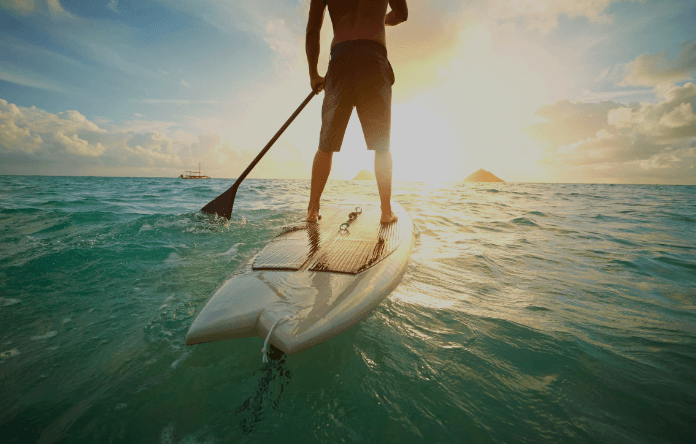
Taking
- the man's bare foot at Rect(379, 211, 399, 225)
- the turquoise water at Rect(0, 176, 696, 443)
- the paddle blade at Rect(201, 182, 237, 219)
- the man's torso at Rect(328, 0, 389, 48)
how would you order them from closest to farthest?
the turquoise water at Rect(0, 176, 696, 443)
the man's torso at Rect(328, 0, 389, 48)
the man's bare foot at Rect(379, 211, 399, 225)
the paddle blade at Rect(201, 182, 237, 219)

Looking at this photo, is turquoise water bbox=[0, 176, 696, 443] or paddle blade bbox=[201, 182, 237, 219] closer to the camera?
turquoise water bbox=[0, 176, 696, 443]

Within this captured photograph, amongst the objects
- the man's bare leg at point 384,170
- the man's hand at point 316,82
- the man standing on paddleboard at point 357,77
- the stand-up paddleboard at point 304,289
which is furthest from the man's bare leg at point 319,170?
the man's hand at point 316,82

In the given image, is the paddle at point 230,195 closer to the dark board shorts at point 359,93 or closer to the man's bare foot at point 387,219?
the dark board shorts at point 359,93

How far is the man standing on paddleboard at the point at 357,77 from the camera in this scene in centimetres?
251

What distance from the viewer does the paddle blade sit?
4.10m

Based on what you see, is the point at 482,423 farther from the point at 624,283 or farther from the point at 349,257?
the point at 624,283

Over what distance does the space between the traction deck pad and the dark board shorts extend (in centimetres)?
80

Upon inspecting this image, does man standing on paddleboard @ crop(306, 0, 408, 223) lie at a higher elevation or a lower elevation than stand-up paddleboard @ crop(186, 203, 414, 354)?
higher

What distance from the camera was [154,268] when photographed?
2.38m

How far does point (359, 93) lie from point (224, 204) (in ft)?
8.86

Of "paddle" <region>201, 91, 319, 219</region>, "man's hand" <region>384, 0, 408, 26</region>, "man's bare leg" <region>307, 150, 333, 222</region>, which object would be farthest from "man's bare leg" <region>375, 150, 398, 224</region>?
"paddle" <region>201, 91, 319, 219</region>

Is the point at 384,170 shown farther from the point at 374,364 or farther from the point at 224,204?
the point at 224,204

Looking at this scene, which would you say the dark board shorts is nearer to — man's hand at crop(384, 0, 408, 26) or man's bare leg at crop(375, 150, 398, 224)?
man's bare leg at crop(375, 150, 398, 224)

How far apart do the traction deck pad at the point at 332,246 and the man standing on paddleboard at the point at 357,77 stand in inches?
16.6
